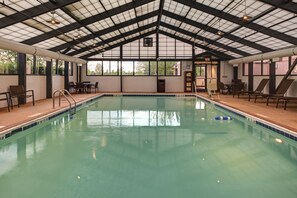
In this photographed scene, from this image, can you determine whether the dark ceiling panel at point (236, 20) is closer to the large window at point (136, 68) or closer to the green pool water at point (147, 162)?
the green pool water at point (147, 162)

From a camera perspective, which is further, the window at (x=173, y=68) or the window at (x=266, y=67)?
the window at (x=173, y=68)

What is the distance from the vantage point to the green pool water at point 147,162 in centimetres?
346

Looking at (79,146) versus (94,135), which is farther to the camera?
(94,135)

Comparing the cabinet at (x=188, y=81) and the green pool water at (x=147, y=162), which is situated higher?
the cabinet at (x=188, y=81)

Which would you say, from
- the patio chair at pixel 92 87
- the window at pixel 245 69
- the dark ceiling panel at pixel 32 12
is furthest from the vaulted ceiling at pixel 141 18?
the patio chair at pixel 92 87

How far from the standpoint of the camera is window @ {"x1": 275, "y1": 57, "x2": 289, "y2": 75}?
45.7 feet

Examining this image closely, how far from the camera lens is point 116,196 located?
3238mm

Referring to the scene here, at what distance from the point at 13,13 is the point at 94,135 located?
426 centimetres

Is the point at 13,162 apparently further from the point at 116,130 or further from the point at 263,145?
the point at 263,145

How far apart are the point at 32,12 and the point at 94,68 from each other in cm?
1292

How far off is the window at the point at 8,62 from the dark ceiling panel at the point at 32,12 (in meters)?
2.50

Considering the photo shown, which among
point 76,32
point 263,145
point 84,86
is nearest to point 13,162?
point 263,145

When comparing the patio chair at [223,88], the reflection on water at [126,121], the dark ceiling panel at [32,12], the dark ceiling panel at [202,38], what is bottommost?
the reflection on water at [126,121]

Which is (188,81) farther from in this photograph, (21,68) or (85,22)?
(21,68)
